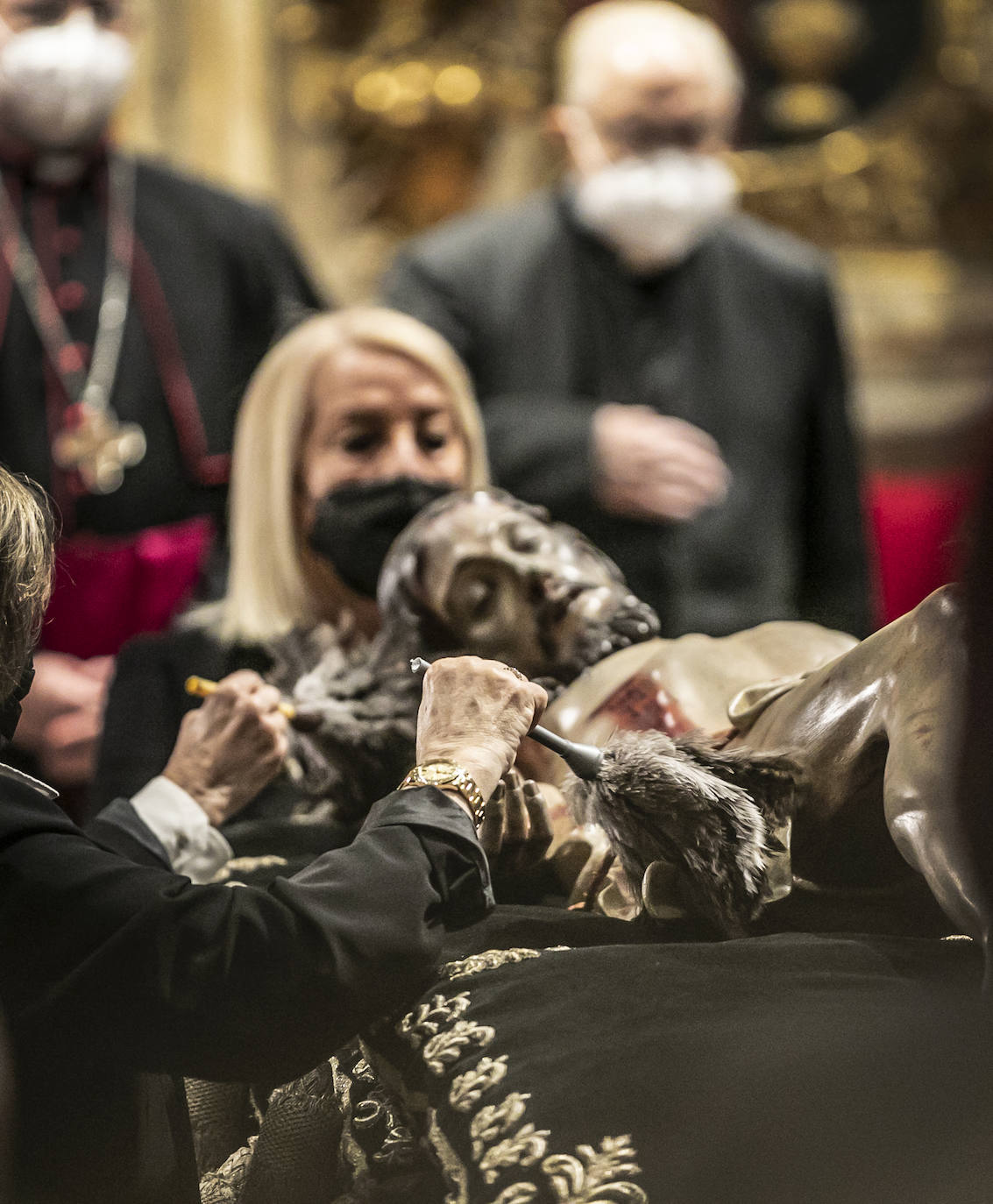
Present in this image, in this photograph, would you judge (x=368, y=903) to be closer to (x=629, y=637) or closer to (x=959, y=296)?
(x=629, y=637)

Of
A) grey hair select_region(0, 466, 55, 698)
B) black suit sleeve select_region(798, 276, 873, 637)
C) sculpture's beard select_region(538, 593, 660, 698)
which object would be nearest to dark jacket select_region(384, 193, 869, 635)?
black suit sleeve select_region(798, 276, 873, 637)

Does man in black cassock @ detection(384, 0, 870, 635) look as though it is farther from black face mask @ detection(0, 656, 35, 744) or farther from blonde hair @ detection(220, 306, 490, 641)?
black face mask @ detection(0, 656, 35, 744)

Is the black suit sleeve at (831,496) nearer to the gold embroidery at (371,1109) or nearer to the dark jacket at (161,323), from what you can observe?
the dark jacket at (161,323)

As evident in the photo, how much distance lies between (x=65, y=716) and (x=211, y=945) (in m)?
0.63

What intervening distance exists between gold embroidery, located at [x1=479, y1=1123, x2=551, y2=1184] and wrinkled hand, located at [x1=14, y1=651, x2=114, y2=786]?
406 mm

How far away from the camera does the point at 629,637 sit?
4.05 feet

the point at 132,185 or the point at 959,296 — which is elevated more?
the point at 132,185

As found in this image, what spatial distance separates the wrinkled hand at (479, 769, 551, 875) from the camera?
1.04m

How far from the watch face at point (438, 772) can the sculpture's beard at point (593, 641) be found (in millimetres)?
188

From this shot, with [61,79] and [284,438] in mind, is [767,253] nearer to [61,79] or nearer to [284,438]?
[61,79]

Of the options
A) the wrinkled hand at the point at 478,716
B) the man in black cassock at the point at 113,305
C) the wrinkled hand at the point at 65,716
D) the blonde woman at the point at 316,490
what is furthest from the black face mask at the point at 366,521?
the man in black cassock at the point at 113,305

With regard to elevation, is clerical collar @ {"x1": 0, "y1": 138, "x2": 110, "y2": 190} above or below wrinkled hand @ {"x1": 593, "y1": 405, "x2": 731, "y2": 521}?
above

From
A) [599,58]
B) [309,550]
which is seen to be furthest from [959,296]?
[309,550]

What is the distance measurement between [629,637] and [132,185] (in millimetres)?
1513
